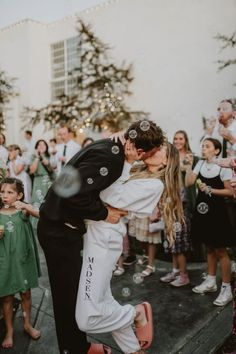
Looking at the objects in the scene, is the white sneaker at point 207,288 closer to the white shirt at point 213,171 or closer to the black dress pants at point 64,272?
the white shirt at point 213,171

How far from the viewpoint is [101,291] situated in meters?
2.44

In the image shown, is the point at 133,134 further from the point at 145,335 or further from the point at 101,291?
the point at 145,335

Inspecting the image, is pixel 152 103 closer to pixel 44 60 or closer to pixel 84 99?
pixel 84 99

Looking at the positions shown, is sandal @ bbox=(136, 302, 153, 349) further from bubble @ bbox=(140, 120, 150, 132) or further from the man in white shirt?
the man in white shirt

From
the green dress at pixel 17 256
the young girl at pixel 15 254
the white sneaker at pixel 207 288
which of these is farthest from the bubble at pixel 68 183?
the white sneaker at pixel 207 288

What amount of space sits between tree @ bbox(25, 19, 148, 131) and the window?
0.35 metres

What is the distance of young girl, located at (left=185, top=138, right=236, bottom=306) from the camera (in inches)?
151

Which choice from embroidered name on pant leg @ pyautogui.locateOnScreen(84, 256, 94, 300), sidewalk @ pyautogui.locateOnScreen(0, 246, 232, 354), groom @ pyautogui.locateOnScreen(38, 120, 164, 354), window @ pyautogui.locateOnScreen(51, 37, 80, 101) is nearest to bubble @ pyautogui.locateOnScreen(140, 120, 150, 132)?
groom @ pyautogui.locateOnScreen(38, 120, 164, 354)

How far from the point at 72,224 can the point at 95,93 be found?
32.6ft

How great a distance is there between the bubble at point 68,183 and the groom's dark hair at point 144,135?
0.51m

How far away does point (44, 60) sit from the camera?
45.1 ft

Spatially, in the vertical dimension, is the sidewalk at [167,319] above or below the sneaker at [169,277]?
below

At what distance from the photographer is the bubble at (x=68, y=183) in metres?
2.37

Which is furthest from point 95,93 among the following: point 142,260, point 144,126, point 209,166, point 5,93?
point 144,126
